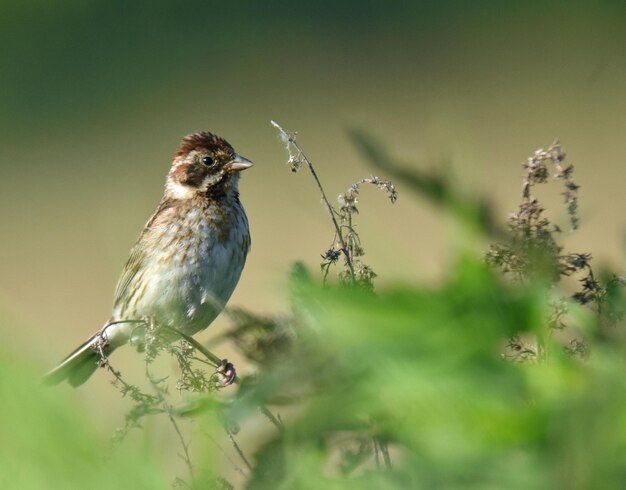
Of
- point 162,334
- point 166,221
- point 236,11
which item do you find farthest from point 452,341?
point 236,11

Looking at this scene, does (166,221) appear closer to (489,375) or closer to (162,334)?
(162,334)

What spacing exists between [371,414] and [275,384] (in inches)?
2.1

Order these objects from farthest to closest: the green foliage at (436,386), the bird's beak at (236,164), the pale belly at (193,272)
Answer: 1. the bird's beak at (236,164)
2. the pale belly at (193,272)
3. the green foliage at (436,386)

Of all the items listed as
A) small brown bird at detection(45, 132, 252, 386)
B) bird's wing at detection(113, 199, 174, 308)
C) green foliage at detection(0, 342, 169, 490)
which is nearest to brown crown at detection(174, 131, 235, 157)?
small brown bird at detection(45, 132, 252, 386)

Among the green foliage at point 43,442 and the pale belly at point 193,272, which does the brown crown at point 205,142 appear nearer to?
the pale belly at point 193,272

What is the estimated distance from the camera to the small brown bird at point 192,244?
3.54 m

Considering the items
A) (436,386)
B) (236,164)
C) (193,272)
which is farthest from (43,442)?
(236,164)

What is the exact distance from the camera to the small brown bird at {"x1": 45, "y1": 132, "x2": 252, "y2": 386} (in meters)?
3.54

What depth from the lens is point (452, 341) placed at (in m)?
0.63

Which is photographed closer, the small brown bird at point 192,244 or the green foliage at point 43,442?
the green foliage at point 43,442

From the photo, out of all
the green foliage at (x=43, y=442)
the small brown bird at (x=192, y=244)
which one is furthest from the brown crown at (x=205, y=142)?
the green foliage at (x=43, y=442)

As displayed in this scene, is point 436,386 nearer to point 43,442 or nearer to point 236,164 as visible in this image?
point 43,442

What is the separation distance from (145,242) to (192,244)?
25 centimetres

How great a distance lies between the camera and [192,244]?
3615 millimetres
